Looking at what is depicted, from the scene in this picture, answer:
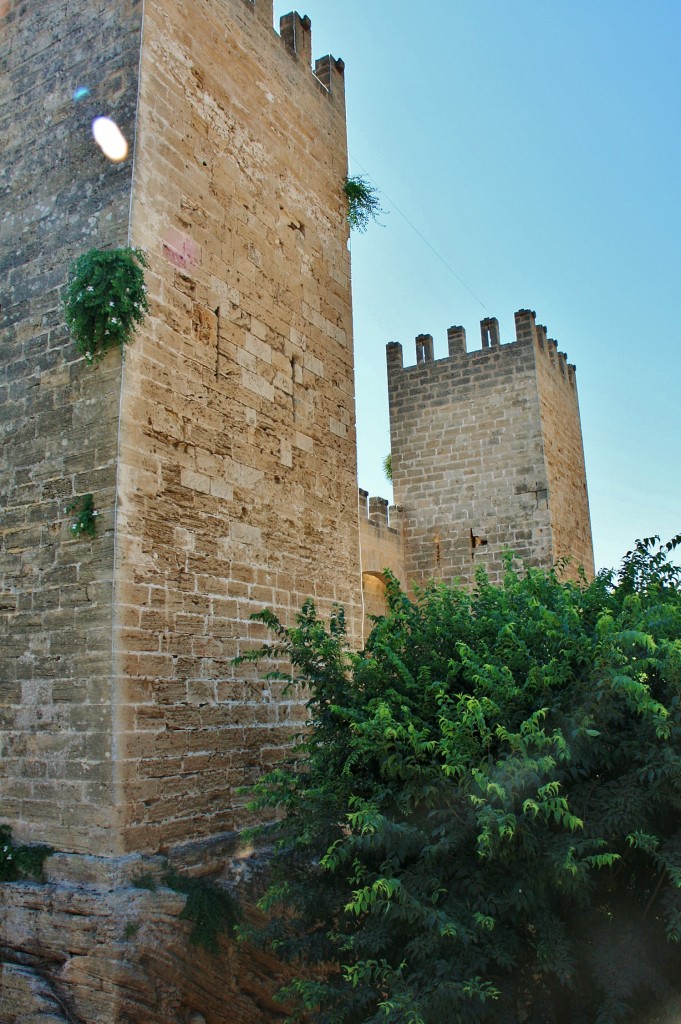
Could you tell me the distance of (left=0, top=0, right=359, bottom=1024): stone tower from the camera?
195 inches

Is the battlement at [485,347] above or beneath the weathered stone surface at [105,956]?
above

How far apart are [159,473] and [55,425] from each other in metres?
0.81

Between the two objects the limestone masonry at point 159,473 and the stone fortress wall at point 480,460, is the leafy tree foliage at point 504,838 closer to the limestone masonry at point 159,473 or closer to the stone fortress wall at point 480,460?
the limestone masonry at point 159,473

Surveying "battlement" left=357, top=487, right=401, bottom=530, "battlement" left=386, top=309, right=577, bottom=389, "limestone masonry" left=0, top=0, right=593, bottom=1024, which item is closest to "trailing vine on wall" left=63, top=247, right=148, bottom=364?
"limestone masonry" left=0, top=0, right=593, bottom=1024

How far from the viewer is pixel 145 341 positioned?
5.51m

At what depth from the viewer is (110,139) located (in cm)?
580

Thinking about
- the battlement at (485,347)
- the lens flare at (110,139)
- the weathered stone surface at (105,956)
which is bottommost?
the weathered stone surface at (105,956)

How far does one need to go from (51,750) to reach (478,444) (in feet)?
38.2

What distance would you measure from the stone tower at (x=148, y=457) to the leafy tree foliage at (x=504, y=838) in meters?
1.20

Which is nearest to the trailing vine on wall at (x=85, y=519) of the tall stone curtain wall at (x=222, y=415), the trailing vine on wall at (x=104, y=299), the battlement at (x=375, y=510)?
the tall stone curtain wall at (x=222, y=415)

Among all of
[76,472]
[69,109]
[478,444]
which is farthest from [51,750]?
[478,444]

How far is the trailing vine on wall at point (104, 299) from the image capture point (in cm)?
523

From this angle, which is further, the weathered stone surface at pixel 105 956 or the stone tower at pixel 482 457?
the stone tower at pixel 482 457

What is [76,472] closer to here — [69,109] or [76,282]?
[76,282]
